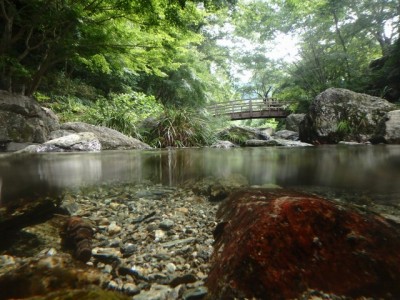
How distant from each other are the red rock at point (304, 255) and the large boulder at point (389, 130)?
290 inches

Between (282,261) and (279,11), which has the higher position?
(279,11)

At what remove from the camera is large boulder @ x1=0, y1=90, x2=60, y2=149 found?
5.59 metres

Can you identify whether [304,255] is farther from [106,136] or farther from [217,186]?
[106,136]

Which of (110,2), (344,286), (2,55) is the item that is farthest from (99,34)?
(344,286)

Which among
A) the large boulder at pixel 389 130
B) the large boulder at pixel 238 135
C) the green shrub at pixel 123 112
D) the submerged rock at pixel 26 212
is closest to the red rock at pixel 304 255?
the submerged rock at pixel 26 212

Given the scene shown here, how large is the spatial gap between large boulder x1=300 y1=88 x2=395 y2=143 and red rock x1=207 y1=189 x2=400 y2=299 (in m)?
9.13

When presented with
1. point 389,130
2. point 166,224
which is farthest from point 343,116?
point 166,224

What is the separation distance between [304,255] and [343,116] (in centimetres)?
991

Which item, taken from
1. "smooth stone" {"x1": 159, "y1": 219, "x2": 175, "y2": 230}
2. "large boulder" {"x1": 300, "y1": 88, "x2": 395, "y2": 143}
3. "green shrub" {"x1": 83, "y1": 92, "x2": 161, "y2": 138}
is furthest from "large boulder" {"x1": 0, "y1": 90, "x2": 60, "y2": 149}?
"large boulder" {"x1": 300, "y1": 88, "x2": 395, "y2": 143}

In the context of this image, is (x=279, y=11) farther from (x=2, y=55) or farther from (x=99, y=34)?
(x=2, y=55)

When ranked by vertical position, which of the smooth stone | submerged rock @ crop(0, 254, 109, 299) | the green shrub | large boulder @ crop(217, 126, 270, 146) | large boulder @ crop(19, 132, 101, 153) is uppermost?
the green shrub

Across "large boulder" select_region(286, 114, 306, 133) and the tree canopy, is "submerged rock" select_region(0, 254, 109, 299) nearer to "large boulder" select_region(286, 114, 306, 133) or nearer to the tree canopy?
the tree canopy

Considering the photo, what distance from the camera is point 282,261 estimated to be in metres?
0.87

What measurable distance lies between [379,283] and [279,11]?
2282 centimetres
